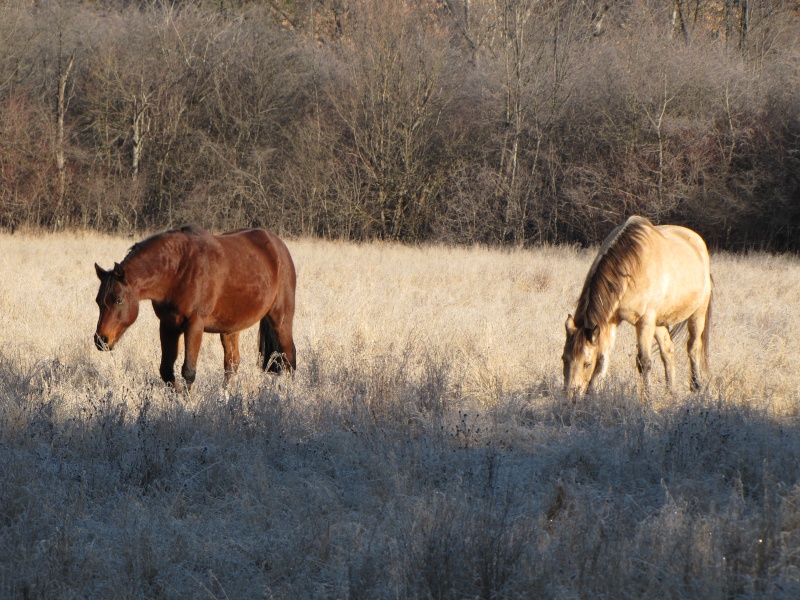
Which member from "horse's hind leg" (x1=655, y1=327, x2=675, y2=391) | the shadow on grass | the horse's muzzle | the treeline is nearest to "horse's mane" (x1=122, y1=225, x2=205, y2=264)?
the horse's muzzle

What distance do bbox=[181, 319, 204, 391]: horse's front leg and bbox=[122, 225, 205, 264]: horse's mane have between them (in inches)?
27.0

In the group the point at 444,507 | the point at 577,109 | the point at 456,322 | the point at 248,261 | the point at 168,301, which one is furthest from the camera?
the point at 577,109

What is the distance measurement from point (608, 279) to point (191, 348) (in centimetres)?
339

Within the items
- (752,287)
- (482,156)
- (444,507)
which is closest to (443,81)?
(482,156)

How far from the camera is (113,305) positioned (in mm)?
5535

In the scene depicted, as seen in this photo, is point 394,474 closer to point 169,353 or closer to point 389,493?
point 389,493

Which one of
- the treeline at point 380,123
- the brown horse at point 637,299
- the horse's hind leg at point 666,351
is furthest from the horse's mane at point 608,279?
the treeline at point 380,123

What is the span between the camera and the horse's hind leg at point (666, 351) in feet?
22.9

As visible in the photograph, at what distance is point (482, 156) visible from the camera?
Result: 24859mm

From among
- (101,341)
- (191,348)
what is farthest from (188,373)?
(101,341)

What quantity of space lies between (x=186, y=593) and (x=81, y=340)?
5451 mm

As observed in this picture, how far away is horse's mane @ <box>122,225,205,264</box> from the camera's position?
18.9 ft

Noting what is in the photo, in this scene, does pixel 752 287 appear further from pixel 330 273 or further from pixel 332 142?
pixel 332 142

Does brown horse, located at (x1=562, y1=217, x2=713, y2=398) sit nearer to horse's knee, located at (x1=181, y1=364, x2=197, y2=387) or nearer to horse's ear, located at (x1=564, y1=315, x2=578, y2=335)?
horse's ear, located at (x1=564, y1=315, x2=578, y2=335)
